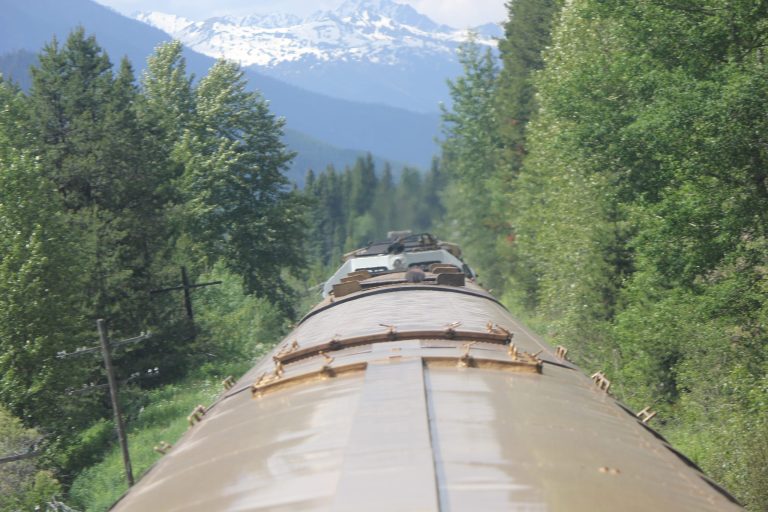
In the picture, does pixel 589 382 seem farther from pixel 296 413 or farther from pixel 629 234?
pixel 629 234

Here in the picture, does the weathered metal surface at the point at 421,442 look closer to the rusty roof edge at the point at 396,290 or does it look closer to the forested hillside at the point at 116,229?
the rusty roof edge at the point at 396,290

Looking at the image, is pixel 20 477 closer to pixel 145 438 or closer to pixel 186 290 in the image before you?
pixel 145 438

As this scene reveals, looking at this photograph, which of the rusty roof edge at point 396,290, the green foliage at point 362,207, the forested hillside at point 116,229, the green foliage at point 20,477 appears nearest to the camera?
the rusty roof edge at point 396,290

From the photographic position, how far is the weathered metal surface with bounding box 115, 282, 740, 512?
3.99 meters

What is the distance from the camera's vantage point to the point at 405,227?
4675 centimetres

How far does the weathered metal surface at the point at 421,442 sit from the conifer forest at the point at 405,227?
670 cm

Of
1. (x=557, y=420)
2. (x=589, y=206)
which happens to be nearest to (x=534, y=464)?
(x=557, y=420)

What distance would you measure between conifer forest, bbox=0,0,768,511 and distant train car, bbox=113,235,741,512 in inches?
258

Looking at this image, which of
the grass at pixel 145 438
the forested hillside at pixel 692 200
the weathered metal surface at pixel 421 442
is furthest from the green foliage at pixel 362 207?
the weathered metal surface at pixel 421 442

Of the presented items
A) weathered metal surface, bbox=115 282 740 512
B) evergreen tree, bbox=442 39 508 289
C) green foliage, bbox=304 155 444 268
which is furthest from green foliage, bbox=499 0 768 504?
evergreen tree, bbox=442 39 508 289

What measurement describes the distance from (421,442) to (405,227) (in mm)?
42484

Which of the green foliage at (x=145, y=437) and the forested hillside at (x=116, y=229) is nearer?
the green foliage at (x=145, y=437)

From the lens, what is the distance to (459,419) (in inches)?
193

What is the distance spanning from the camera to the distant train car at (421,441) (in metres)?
4.00
